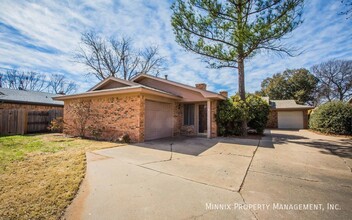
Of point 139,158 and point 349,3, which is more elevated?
point 349,3

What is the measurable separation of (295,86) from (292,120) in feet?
47.6

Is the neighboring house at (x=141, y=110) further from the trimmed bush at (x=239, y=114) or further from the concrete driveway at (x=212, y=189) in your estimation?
the concrete driveway at (x=212, y=189)

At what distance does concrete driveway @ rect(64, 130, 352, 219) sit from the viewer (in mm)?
2529

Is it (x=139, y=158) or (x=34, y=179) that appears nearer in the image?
(x=34, y=179)

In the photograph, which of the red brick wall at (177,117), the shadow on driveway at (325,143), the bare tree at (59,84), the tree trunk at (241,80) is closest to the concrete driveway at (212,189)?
Answer: the shadow on driveway at (325,143)

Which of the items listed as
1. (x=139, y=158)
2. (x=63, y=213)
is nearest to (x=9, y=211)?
(x=63, y=213)

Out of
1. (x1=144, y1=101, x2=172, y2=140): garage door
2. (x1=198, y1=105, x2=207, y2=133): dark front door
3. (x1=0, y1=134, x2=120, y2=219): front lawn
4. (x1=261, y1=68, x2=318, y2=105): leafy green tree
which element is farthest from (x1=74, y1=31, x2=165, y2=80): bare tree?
(x1=261, y1=68, x2=318, y2=105): leafy green tree

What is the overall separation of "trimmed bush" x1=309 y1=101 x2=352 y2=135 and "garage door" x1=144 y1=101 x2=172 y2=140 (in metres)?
13.2

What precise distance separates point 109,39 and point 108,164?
2264 cm

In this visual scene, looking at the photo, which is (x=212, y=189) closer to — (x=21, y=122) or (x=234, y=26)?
(x=234, y=26)

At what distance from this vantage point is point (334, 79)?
3019 centimetres

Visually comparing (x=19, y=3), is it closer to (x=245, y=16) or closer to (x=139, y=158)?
(x=139, y=158)

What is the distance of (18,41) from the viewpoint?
1041 centimetres

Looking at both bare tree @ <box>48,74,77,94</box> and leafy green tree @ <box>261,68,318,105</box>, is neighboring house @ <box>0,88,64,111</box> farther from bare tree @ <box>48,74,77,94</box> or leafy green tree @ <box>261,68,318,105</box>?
leafy green tree @ <box>261,68,318,105</box>
